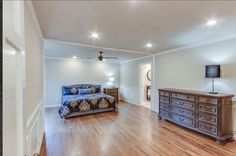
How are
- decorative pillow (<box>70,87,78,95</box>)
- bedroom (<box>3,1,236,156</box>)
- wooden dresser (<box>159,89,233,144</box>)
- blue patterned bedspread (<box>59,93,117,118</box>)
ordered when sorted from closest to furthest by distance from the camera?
bedroom (<box>3,1,236,156</box>)
wooden dresser (<box>159,89,233,144</box>)
blue patterned bedspread (<box>59,93,117,118</box>)
decorative pillow (<box>70,87,78,95</box>)

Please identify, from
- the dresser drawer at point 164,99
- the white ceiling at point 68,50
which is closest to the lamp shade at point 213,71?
the dresser drawer at point 164,99

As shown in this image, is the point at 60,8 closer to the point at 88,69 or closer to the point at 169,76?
the point at 169,76

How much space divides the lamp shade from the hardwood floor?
147cm

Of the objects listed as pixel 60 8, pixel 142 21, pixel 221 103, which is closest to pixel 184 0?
pixel 142 21

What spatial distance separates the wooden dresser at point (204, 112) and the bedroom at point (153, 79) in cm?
2

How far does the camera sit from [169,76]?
16.7 ft

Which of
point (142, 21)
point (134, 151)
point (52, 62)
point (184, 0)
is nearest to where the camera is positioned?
point (184, 0)

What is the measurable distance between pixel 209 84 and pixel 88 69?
556 cm

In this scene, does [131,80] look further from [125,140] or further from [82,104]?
[125,140]

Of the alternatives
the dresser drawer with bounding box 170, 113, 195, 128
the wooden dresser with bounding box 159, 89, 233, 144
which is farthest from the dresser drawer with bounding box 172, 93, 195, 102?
the dresser drawer with bounding box 170, 113, 195, 128

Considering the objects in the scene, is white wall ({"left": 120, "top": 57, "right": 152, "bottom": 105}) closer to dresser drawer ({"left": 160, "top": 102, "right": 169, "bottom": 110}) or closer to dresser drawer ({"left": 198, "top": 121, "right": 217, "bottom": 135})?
dresser drawer ({"left": 160, "top": 102, "right": 169, "bottom": 110})

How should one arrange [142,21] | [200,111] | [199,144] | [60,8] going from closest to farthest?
[60,8], [142,21], [199,144], [200,111]

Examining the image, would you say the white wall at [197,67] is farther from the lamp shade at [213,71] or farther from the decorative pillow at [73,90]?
the decorative pillow at [73,90]

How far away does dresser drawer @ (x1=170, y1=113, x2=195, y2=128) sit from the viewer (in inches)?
143
